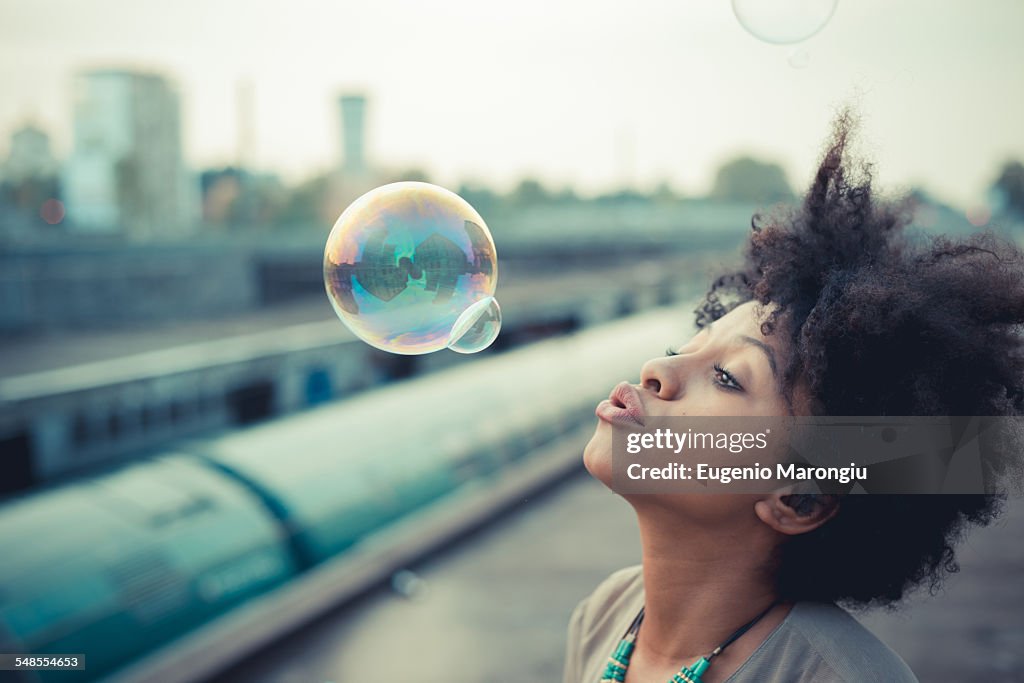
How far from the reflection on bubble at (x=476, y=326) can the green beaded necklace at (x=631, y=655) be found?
1177mm

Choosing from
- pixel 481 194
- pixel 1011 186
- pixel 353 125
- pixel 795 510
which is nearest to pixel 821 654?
pixel 795 510

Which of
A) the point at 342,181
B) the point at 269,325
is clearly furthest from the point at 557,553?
the point at 342,181

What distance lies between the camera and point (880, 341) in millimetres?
1736

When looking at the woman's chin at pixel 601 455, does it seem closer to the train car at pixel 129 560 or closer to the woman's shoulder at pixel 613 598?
the woman's shoulder at pixel 613 598

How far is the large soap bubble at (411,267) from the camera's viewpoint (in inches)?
115

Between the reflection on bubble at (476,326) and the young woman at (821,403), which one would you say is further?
the reflection on bubble at (476,326)

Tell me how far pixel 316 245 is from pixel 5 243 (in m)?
13.9

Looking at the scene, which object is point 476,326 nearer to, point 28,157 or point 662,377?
point 662,377

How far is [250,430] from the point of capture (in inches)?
346

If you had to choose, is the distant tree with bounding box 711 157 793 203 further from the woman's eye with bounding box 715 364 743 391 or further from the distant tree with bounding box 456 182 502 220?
the woman's eye with bounding box 715 364 743 391

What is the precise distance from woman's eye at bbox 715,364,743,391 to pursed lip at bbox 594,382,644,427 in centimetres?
16

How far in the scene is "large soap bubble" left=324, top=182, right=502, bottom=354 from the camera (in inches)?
115

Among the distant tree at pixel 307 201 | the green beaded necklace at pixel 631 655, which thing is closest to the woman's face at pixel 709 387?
the green beaded necklace at pixel 631 655

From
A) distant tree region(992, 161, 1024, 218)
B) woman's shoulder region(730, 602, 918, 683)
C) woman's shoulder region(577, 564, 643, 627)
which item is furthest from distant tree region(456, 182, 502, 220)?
woman's shoulder region(730, 602, 918, 683)
